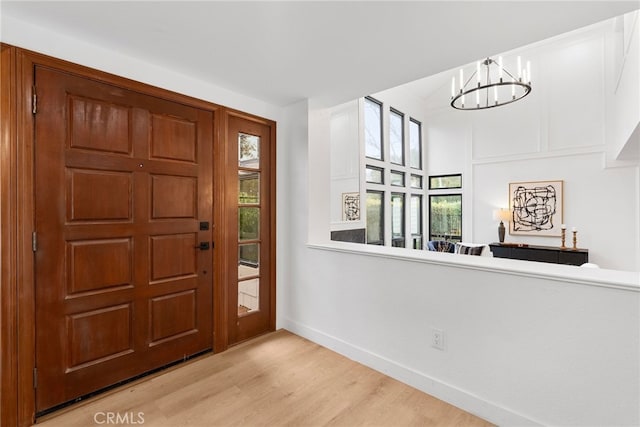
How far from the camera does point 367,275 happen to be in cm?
246

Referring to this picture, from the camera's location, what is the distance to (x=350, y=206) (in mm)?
5633

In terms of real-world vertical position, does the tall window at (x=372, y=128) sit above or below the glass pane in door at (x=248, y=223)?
above

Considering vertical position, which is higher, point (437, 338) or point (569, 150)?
point (569, 150)

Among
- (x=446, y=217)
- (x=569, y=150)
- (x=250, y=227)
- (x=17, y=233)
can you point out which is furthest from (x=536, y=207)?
(x=17, y=233)

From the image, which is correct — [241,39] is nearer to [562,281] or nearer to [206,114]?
[206,114]

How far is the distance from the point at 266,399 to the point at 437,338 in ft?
4.04

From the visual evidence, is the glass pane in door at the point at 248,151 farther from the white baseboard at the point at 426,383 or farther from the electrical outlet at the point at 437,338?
the electrical outlet at the point at 437,338

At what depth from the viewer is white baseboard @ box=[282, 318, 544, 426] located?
5.71ft

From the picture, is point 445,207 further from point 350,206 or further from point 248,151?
point 248,151

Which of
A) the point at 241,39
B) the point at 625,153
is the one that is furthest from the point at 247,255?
the point at 625,153

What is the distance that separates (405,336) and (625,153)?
4.25m

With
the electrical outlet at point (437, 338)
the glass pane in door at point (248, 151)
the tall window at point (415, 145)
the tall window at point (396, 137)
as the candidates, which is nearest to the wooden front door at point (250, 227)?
the glass pane in door at point (248, 151)

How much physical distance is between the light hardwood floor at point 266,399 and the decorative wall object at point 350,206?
3.31 meters

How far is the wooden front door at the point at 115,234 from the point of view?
1804 mm
